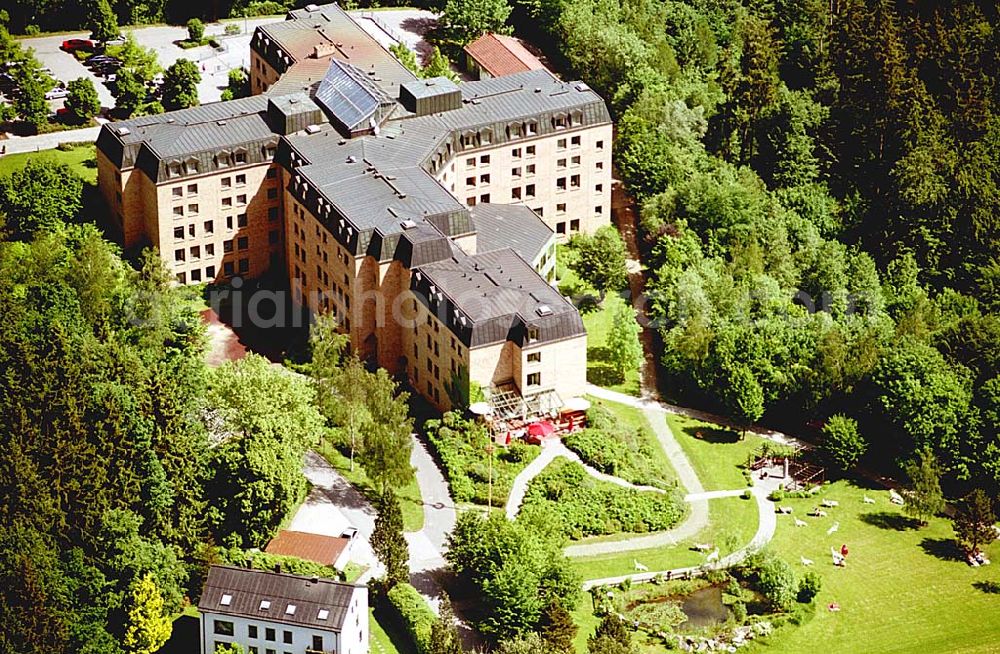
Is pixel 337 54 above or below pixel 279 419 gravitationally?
above

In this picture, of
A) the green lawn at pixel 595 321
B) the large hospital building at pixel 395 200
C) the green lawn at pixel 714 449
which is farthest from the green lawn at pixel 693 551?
the green lawn at pixel 595 321

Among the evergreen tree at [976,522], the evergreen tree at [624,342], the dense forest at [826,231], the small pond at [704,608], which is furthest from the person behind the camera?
the evergreen tree at [624,342]

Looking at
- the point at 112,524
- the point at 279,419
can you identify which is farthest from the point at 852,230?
the point at 112,524

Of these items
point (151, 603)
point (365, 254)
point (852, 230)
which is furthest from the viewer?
point (852, 230)

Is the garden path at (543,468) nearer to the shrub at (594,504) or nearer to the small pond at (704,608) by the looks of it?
the shrub at (594,504)

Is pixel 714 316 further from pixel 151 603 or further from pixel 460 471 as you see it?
pixel 151 603

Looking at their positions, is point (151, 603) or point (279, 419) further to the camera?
point (279, 419)

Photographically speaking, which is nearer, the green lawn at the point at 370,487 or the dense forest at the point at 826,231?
the green lawn at the point at 370,487
